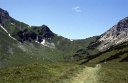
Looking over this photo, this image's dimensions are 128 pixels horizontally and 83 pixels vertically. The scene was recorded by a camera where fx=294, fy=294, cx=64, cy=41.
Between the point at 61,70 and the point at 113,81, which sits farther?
the point at 61,70

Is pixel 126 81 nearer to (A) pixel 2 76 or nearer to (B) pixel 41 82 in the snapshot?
(B) pixel 41 82

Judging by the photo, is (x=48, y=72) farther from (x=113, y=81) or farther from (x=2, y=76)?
(x=113, y=81)

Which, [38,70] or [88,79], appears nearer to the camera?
[88,79]

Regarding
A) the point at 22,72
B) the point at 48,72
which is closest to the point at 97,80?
the point at 48,72

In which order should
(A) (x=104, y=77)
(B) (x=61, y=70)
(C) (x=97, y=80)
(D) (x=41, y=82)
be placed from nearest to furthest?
(D) (x=41, y=82) < (C) (x=97, y=80) < (A) (x=104, y=77) < (B) (x=61, y=70)

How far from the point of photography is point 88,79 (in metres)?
44.4

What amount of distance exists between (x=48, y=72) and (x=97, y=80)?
8.47 meters

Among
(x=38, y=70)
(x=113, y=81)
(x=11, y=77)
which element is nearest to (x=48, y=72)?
(x=38, y=70)

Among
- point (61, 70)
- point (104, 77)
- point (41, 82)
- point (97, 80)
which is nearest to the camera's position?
point (41, 82)

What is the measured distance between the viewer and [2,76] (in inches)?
1758

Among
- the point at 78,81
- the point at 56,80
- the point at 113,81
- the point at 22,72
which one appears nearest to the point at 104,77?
the point at 113,81

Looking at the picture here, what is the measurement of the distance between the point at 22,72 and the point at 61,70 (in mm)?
7228

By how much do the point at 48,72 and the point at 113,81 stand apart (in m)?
10.6

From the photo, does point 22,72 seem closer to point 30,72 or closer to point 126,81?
point 30,72
